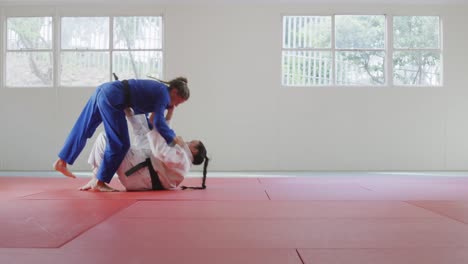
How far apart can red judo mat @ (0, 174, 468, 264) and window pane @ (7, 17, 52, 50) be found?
599 centimetres

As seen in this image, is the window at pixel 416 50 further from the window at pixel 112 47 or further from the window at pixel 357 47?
the window at pixel 112 47

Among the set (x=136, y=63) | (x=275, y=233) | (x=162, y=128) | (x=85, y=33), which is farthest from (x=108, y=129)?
(x=85, y=33)

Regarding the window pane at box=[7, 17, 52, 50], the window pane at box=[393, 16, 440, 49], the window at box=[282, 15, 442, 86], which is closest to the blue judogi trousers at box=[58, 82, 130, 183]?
the window at box=[282, 15, 442, 86]

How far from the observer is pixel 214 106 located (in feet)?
27.3

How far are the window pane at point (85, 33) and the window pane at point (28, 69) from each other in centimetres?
56

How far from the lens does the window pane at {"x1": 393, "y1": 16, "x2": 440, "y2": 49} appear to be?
8.45 meters

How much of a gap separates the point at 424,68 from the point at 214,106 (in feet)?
14.6

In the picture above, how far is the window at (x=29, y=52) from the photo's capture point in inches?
335

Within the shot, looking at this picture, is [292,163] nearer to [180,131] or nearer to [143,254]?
[180,131]

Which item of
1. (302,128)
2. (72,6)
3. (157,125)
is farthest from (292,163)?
(72,6)

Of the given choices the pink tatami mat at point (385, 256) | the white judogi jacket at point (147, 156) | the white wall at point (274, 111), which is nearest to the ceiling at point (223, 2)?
the white wall at point (274, 111)

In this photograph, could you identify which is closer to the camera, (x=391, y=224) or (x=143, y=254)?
(x=143, y=254)

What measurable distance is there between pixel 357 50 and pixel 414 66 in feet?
4.11

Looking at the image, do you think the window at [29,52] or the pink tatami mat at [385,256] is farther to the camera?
the window at [29,52]
